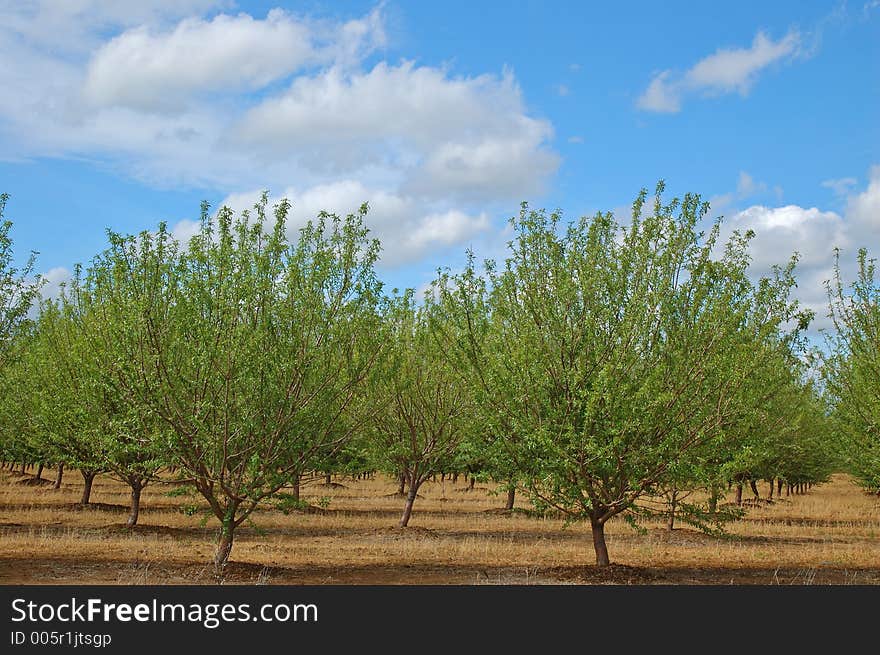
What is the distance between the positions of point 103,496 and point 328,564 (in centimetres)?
2538

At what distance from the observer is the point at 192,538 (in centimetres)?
2252

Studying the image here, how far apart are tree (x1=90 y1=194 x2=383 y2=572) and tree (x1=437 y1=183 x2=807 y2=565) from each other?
2.95 meters

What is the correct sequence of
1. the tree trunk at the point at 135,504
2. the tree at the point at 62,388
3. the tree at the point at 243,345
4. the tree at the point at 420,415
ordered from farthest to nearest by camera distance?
the tree at the point at 420,415 → the tree trunk at the point at 135,504 → the tree at the point at 62,388 → the tree at the point at 243,345

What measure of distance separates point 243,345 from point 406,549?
30.5 feet

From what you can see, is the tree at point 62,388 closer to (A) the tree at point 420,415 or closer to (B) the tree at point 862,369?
(A) the tree at point 420,415

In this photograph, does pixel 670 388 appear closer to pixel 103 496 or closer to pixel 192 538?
pixel 192 538

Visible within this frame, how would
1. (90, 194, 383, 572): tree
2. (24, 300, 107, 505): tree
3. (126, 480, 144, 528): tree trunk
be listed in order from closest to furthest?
(90, 194, 383, 572): tree → (24, 300, 107, 505): tree → (126, 480, 144, 528): tree trunk

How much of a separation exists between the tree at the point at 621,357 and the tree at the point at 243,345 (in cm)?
295

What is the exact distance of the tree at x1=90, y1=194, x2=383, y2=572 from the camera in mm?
13547

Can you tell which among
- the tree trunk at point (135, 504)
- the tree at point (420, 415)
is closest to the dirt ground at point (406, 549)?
the tree trunk at point (135, 504)

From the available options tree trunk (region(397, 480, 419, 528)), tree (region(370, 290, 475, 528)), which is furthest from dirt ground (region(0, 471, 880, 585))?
tree (region(370, 290, 475, 528))

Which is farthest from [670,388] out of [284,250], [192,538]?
[192,538]

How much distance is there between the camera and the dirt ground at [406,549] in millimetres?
15719

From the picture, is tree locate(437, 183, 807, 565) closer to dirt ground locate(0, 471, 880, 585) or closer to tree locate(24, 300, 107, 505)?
dirt ground locate(0, 471, 880, 585)
